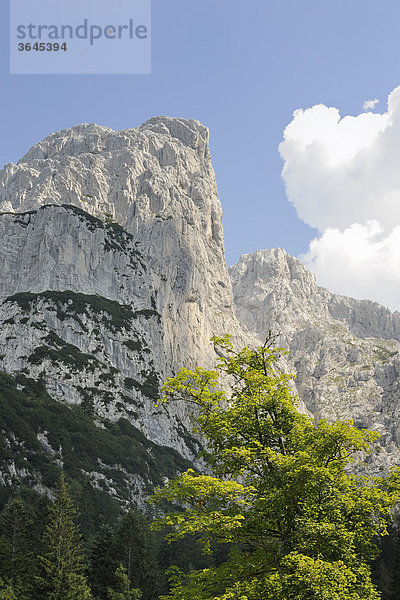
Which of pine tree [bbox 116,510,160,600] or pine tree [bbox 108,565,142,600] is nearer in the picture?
pine tree [bbox 108,565,142,600]

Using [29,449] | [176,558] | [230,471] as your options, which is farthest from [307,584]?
[29,449]

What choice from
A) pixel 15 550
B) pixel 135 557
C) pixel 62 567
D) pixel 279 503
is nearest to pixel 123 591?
pixel 62 567

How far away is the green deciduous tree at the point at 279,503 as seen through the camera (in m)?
10.4

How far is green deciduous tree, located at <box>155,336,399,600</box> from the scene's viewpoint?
1041 centimetres

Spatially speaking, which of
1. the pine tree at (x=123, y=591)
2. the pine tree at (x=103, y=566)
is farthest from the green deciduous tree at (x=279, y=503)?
the pine tree at (x=103, y=566)

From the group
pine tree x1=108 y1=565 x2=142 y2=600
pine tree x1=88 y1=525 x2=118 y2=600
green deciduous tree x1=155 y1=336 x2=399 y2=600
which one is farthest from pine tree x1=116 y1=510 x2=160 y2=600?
green deciduous tree x1=155 y1=336 x2=399 y2=600

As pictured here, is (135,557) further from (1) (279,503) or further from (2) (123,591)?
(1) (279,503)

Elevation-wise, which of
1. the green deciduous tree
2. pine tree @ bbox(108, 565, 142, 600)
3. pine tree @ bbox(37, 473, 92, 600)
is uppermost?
the green deciduous tree

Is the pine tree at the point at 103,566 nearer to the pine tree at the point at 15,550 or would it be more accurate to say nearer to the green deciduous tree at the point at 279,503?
the pine tree at the point at 15,550

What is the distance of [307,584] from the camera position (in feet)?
32.4

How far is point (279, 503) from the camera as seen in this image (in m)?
11.2

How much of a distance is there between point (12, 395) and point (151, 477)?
4806 cm

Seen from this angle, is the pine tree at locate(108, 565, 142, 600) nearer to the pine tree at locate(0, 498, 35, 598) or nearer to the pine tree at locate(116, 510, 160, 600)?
the pine tree at locate(116, 510, 160, 600)

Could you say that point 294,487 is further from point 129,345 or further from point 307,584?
point 129,345
